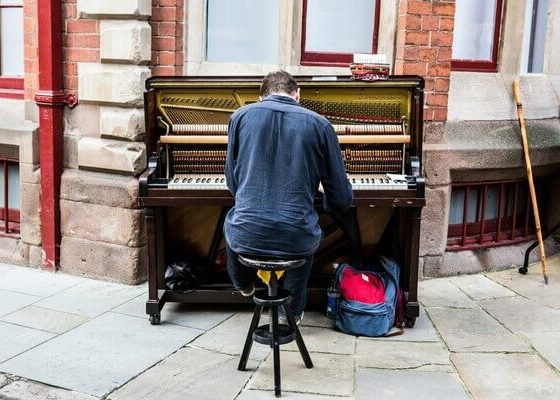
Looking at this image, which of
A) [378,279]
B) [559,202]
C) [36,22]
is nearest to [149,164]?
[378,279]

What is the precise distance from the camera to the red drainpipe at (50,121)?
241 inches

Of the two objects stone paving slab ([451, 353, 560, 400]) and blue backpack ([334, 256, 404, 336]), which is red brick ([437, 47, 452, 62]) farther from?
stone paving slab ([451, 353, 560, 400])

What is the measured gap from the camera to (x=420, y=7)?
5.84 m

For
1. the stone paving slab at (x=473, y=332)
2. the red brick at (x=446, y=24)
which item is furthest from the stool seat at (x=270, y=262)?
the red brick at (x=446, y=24)

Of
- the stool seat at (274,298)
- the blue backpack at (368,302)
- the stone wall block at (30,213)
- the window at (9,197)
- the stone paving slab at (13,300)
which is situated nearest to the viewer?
the stool seat at (274,298)

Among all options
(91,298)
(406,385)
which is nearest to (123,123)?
(91,298)

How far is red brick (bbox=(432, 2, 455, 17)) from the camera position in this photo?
5879mm

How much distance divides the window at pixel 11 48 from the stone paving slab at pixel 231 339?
3025 mm

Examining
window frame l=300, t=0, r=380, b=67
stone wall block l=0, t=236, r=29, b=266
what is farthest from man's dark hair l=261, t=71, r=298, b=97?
stone wall block l=0, t=236, r=29, b=266

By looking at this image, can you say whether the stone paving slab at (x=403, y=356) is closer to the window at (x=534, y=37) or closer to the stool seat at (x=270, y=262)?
the stool seat at (x=270, y=262)

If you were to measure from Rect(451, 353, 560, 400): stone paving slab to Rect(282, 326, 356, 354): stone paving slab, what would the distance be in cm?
67

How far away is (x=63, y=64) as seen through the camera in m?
6.22

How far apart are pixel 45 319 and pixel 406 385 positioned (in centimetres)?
256

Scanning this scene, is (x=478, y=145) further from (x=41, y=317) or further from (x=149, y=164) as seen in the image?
(x=41, y=317)
